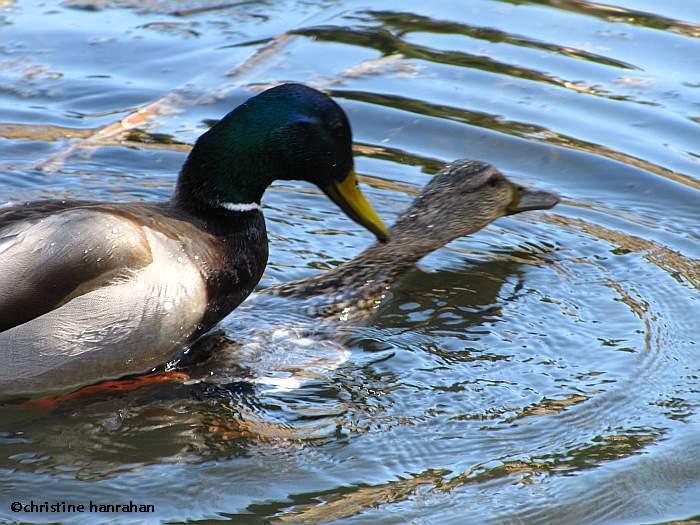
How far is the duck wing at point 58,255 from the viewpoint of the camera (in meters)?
4.98

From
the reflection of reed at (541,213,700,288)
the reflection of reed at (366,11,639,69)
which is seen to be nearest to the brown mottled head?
the reflection of reed at (541,213,700,288)

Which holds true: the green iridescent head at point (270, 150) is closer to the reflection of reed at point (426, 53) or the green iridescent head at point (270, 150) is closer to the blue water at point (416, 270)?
the blue water at point (416, 270)

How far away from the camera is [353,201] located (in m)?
5.81

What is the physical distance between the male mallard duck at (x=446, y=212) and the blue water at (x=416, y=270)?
0.12m

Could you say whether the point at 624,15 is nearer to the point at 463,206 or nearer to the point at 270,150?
the point at 463,206

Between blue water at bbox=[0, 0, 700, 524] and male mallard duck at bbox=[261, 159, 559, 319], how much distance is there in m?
0.12

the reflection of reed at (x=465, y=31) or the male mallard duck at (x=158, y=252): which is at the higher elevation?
the reflection of reed at (x=465, y=31)

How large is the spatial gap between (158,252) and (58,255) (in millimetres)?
420

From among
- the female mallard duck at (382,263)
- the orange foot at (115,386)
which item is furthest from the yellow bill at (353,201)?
the orange foot at (115,386)

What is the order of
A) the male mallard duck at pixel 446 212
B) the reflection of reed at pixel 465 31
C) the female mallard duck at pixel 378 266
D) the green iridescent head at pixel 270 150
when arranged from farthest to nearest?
1. the reflection of reed at pixel 465 31
2. the male mallard duck at pixel 446 212
3. the female mallard duck at pixel 378 266
4. the green iridescent head at pixel 270 150

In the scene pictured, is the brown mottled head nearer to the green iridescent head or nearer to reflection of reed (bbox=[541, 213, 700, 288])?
reflection of reed (bbox=[541, 213, 700, 288])

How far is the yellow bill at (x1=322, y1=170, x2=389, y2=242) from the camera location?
19.0 ft

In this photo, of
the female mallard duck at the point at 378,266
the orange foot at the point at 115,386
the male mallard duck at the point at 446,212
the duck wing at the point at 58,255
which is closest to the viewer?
the duck wing at the point at 58,255

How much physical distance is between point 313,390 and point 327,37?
14.6 ft
